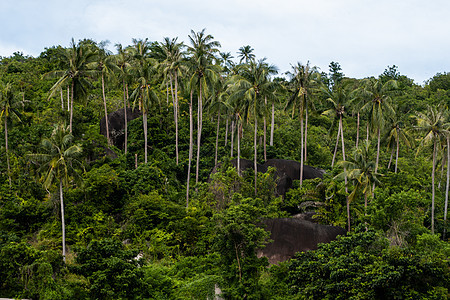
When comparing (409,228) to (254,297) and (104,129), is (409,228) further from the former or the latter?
(104,129)

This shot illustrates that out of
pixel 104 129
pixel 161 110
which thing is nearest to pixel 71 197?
pixel 104 129

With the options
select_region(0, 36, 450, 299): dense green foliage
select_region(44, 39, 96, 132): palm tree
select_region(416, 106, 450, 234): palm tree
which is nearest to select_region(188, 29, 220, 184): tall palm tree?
select_region(0, 36, 450, 299): dense green foliage

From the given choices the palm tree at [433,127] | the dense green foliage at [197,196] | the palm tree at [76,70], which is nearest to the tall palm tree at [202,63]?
the dense green foliage at [197,196]

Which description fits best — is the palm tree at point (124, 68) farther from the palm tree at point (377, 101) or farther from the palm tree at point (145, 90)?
the palm tree at point (377, 101)

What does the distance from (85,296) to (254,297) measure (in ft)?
30.0

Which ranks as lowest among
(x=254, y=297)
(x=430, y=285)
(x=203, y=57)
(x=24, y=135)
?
(x=254, y=297)

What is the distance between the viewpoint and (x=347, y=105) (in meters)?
44.0

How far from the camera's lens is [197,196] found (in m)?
40.1

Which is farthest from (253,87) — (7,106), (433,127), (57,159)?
(7,106)

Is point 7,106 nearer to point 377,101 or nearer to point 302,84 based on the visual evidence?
point 302,84

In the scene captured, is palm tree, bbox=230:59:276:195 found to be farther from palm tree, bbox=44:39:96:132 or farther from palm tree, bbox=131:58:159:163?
palm tree, bbox=44:39:96:132

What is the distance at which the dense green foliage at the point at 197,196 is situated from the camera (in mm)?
24547

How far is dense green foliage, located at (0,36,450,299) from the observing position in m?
24.5

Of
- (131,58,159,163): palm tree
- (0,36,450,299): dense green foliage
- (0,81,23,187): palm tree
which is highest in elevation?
(131,58,159,163): palm tree
